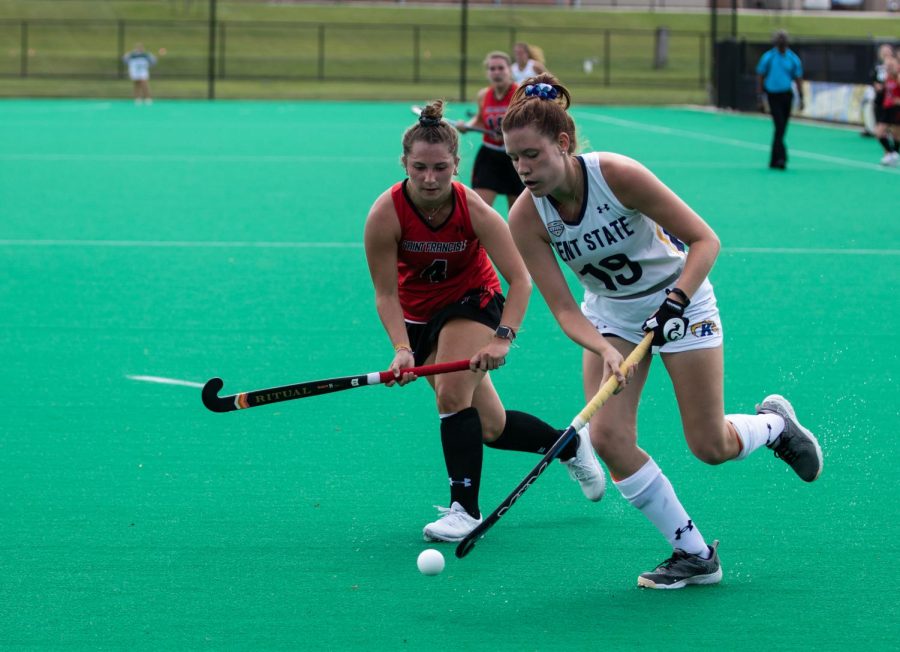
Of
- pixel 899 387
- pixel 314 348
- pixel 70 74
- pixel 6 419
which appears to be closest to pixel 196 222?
pixel 314 348

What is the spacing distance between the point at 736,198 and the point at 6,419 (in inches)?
437

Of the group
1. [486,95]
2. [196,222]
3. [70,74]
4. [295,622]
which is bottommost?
[295,622]

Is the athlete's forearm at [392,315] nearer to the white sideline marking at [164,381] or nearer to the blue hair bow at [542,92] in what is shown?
the blue hair bow at [542,92]

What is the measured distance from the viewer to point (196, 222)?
46.4ft

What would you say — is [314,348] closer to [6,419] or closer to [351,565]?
[6,419]

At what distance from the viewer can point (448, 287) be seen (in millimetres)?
5453

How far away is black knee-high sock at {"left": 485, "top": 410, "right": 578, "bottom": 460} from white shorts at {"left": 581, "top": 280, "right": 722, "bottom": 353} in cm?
99

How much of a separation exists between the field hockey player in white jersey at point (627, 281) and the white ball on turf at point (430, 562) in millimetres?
656

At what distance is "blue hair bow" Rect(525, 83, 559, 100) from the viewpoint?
452 centimetres

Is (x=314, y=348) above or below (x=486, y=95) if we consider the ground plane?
below

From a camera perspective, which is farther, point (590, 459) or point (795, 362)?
point (795, 362)

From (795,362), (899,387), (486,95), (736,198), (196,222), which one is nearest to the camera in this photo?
(899,387)

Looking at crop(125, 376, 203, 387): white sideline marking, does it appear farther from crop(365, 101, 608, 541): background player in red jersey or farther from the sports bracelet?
the sports bracelet

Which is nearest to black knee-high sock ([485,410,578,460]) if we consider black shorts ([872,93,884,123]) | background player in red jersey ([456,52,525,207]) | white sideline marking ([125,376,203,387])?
white sideline marking ([125,376,203,387])
